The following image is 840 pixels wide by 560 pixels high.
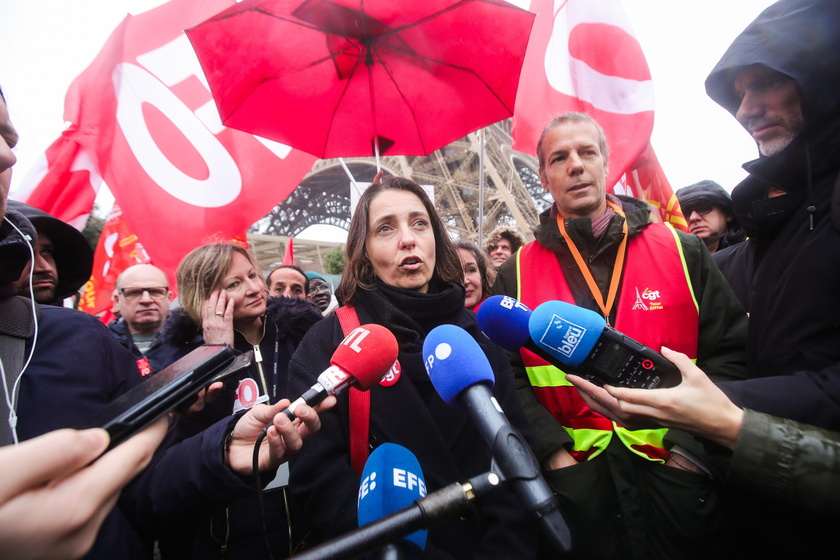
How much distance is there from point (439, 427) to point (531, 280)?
Answer: 889mm

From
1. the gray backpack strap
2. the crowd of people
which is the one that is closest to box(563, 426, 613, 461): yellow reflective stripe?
the crowd of people

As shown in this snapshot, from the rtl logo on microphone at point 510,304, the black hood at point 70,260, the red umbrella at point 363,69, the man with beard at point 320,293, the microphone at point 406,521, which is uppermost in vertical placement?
the red umbrella at point 363,69

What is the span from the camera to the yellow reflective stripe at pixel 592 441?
1687 mm

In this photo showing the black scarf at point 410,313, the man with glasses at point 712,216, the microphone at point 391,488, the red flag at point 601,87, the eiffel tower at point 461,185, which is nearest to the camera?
the microphone at point 391,488

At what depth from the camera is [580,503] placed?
1.61m

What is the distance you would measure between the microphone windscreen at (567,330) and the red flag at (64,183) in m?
4.53

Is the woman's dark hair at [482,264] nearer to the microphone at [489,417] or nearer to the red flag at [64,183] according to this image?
the microphone at [489,417]

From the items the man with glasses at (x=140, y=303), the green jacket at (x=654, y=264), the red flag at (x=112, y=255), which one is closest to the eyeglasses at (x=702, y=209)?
the green jacket at (x=654, y=264)

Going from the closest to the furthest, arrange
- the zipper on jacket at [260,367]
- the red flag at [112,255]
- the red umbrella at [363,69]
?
1. the zipper on jacket at [260,367]
2. the red umbrella at [363,69]
3. the red flag at [112,255]

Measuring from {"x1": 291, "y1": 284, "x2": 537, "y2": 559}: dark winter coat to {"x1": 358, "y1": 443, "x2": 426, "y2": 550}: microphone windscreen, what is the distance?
11.7 inches

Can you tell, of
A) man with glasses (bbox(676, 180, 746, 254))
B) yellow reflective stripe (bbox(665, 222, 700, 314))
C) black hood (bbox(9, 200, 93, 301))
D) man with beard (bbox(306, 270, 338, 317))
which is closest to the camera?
yellow reflective stripe (bbox(665, 222, 700, 314))

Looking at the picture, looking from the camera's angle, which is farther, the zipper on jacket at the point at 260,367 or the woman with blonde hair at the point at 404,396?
the zipper on jacket at the point at 260,367

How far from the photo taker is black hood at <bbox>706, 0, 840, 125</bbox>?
1.30 metres

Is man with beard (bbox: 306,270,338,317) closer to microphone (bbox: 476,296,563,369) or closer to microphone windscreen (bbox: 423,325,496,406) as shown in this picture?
microphone (bbox: 476,296,563,369)
